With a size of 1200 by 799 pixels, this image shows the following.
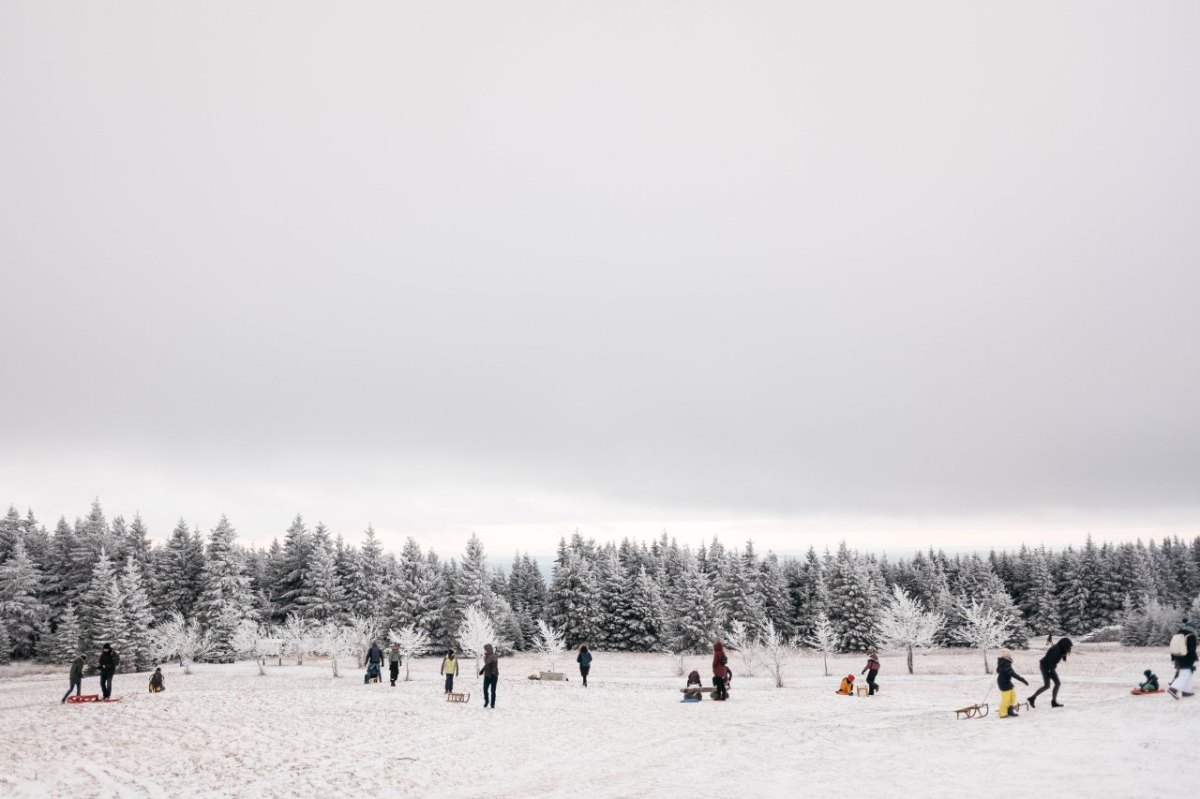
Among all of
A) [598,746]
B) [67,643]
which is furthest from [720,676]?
[67,643]

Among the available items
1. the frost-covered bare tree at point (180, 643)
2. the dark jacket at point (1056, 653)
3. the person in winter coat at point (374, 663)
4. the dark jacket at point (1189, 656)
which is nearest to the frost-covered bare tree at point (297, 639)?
the frost-covered bare tree at point (180, 643)

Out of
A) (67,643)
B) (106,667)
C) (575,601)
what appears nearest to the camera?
(106,667)

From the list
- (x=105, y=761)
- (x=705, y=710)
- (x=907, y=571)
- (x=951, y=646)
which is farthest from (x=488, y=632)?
(x=907, y=571)

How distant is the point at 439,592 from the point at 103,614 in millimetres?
29142

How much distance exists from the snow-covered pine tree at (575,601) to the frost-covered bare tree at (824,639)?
2213 cm

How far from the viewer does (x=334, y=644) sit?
41094mm

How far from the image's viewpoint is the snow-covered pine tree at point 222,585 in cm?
5662

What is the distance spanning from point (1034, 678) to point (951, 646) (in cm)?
3759

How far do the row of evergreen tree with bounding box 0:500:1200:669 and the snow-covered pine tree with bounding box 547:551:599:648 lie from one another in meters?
0.15

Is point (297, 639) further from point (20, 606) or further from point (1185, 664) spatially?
point (1185, 664)

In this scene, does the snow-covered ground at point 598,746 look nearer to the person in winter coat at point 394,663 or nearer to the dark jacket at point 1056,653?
the dark jacket at point 1056,653

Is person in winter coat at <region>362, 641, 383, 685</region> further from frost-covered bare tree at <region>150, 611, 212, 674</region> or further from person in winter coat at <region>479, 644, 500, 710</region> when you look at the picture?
frost-covered bare tree at <region>150, 611, 212, 674</region>

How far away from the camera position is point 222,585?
2302 inches

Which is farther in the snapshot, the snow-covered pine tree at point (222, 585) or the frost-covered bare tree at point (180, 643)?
the snow-covered pine tree at point (222, 585)
